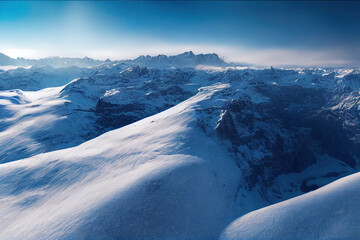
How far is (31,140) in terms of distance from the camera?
91.2 m

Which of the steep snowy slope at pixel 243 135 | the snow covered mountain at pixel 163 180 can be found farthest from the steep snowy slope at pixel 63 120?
the snow covered mountain at pixel 163 180

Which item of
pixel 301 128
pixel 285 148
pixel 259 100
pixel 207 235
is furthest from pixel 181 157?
pixel 259 100

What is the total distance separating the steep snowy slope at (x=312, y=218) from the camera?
2033 centimetres

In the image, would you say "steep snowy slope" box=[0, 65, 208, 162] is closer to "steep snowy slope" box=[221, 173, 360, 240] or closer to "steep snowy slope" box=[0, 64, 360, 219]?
"steep snowy slope" box=[0, 64, 360, 219]

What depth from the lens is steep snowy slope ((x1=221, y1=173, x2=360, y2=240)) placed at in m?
20.3

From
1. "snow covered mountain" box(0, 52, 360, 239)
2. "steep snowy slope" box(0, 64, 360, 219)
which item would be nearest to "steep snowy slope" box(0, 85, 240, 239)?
"snow covered mountain" box(0, 52, 360, 239)

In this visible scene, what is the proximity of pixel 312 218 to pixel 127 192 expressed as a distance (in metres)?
23.8

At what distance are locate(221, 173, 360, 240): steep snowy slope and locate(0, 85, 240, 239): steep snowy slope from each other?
4.33 m

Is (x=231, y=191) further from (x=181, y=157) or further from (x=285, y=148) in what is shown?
(x=285, y=148)

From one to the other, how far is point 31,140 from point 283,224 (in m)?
105

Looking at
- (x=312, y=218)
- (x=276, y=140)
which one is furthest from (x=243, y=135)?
(x=312, y=218)

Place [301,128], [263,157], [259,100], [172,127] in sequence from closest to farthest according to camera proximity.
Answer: [172,127]
[263,157]
[301,128]
[259,100]

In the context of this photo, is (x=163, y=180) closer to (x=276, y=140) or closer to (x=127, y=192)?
Result: (x=127, y=192)

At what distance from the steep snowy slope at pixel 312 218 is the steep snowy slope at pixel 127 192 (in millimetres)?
4328
